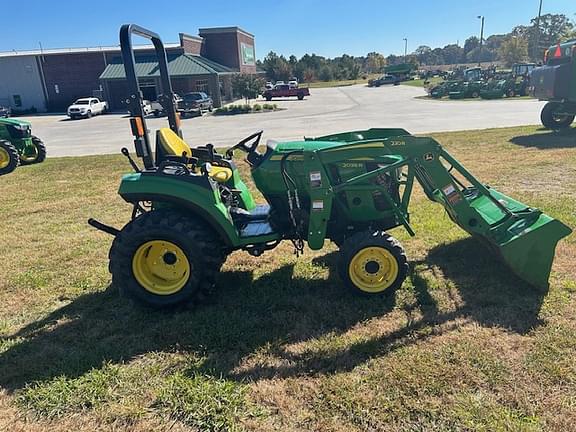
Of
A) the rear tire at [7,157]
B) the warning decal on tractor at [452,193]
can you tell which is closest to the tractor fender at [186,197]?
the warning decal on tractor at [452,193]

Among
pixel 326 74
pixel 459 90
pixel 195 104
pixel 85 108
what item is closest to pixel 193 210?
pixel 195 104

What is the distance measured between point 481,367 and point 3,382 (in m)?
3.23

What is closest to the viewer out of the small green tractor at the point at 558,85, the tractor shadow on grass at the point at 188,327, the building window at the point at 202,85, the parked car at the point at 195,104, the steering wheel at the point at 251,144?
the tractor shadow on grass at the point at 188,327

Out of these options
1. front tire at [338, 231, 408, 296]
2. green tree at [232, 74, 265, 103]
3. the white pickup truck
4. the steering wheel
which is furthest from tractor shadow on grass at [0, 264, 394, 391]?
green tree at [232, 74, 265, 103]

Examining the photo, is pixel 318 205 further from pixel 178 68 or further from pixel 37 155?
pixel 178 68

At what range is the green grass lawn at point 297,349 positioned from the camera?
272cm

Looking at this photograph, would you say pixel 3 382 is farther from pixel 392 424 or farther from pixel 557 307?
pixel 557 307

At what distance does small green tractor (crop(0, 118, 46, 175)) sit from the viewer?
11.6m

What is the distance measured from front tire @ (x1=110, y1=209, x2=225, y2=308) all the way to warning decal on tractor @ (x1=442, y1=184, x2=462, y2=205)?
201 centimetres

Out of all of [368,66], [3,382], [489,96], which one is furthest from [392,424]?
[368,66]

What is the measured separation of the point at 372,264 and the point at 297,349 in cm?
104

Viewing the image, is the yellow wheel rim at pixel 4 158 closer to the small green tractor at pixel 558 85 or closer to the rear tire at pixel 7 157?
the rear tire at pixel 7 157

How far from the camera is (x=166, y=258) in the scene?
13.0 feet

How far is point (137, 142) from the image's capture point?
3.79 m
